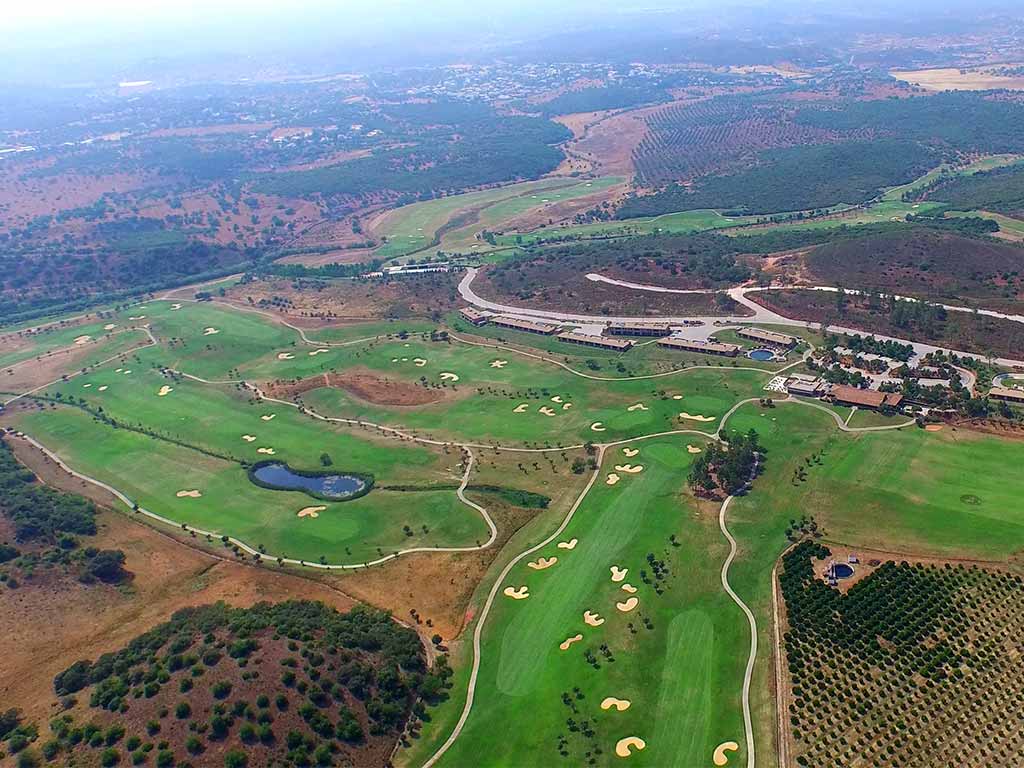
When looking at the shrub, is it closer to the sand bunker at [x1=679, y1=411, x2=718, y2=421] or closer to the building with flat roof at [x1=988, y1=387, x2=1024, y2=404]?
the sand bunker at [x1=679, y1=411, x2=718, y2=421]

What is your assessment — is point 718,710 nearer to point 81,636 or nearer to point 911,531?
point 911,531

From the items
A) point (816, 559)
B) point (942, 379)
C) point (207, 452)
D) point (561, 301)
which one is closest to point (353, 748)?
point (816, 559)

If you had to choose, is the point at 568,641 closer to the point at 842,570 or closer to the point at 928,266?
the point at 842,570

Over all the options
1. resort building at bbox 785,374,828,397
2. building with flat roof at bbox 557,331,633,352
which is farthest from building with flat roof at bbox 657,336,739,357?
resort building at bbox 785,374,828,397

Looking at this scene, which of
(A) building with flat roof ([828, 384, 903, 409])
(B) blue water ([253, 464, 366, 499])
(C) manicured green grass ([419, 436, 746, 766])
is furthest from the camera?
(A) building with flat roof ([828, 384, 903, 409])

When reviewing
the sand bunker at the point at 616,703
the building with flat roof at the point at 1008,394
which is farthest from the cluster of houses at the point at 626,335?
the sand bunker at the point at 616,703

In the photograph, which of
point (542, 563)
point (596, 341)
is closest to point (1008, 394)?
point (596, 341)

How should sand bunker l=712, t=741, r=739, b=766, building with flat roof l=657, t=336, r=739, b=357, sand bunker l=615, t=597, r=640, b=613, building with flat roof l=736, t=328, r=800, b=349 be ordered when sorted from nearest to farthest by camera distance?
sand bunker l=712, t=741, r=739, b=766 < sand bunker l=615, t=597, r=640, b=613 < building with flat roof l=657, t=336, r=739, b=357 < building with flat roof l=736, t=328, r=800, b=349
